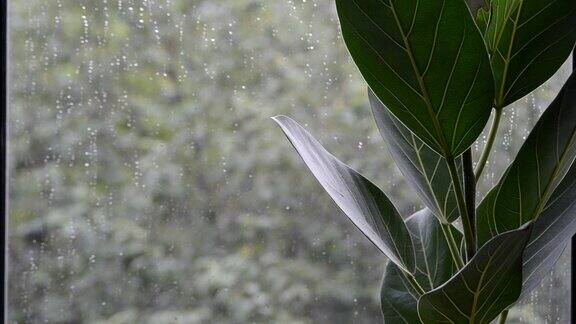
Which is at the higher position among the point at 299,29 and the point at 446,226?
the point at 299,29

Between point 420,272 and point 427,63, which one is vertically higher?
point 427,63

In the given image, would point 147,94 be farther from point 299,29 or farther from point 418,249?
point 418,249

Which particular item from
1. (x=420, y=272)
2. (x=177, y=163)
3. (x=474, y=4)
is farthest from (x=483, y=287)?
(x=177, y=163)

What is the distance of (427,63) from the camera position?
24.6 inches

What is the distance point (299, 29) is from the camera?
109cm

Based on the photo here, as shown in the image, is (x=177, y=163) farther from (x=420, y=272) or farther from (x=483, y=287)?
(x=483, y=287)

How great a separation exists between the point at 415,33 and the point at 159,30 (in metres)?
0.55

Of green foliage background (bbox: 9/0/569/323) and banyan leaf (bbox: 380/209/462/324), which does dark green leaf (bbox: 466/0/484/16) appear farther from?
green foliage background (bbox: 9/0/569/323)

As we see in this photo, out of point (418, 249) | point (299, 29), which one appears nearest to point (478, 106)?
point (418, 249)

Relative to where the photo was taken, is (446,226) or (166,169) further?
(166,169)

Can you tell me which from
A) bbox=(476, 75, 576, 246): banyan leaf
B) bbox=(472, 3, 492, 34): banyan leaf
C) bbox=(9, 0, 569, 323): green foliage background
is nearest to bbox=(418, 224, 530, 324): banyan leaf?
bbox=(476, 75, 576, 246): banyan leaf

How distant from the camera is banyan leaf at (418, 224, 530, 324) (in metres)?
0.62

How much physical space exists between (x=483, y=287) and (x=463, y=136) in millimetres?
146

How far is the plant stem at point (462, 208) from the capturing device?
68 centimetres
